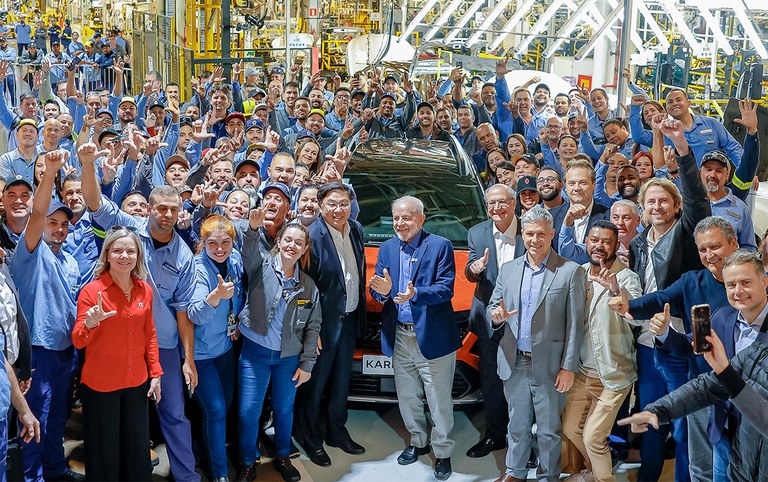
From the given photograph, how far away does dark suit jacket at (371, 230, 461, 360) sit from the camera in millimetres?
5090

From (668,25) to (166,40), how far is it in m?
10.6

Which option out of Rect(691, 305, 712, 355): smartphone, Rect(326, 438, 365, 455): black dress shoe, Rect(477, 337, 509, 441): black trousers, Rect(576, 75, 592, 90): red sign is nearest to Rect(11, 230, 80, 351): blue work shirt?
Rect(326, 438, 365, 455): black dress shoe

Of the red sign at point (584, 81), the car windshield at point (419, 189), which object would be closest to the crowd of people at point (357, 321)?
the car windshield at point (419, 189)

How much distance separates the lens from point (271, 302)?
4.85 metres

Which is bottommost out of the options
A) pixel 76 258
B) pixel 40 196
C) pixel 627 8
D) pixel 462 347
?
pixel 462 347

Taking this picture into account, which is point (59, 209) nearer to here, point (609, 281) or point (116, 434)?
point (116, 434)

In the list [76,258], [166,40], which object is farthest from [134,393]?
[166,40]

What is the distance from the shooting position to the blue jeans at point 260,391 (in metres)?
4.90

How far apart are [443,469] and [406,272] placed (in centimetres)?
118

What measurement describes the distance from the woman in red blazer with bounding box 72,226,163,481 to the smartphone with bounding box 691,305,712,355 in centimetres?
253

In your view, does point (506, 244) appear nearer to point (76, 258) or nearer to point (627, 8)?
point (76, 258)

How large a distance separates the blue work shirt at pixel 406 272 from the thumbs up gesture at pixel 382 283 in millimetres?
148

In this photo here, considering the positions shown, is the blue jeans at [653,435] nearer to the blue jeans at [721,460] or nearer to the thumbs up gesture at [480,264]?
the blue jeans at [721,460]

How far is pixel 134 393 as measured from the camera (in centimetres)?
436
